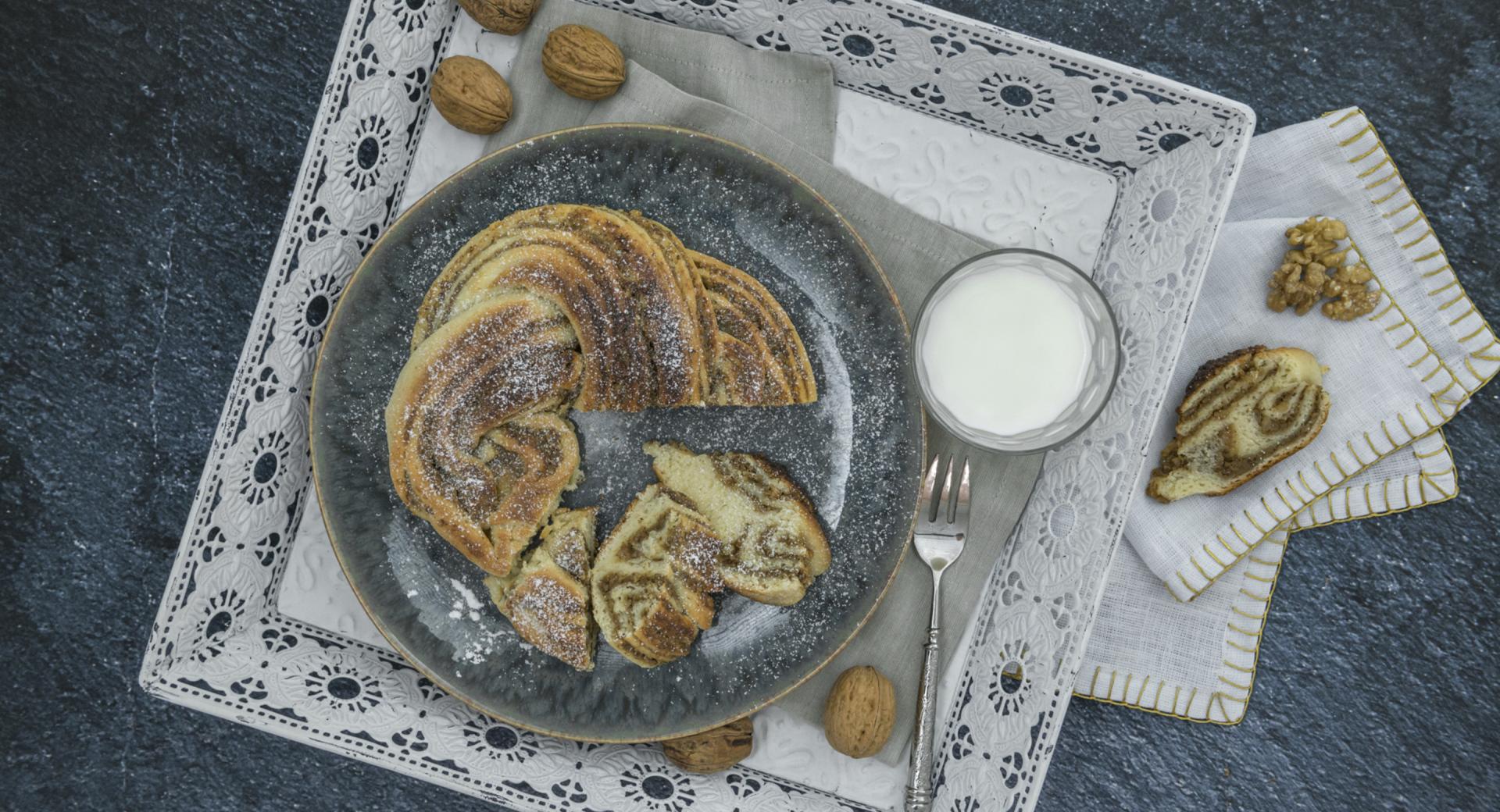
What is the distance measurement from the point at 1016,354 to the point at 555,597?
91 centimetres

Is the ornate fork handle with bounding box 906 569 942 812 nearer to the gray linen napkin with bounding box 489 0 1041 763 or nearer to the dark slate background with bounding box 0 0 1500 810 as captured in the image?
the gray linen napkin with bounding box 489 0 1041 763

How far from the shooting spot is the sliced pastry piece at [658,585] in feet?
5.37

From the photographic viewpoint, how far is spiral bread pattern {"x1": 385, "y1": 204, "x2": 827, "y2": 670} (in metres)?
1.59

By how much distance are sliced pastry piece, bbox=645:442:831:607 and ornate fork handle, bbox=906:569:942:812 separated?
0.25 m

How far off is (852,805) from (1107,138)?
53.8 inches

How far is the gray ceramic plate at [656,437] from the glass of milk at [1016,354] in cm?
9

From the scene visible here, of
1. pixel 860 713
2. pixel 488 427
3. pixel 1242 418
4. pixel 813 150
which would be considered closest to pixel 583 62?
pixel 813 150

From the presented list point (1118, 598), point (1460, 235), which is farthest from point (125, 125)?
point (1460, 235)

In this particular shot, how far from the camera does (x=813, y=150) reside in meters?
1.79

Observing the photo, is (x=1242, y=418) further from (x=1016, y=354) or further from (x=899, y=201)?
(x=899, y=201)

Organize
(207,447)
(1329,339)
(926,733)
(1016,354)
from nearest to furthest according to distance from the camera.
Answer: (1016,354), (926,733), (1329,339), (207,447)

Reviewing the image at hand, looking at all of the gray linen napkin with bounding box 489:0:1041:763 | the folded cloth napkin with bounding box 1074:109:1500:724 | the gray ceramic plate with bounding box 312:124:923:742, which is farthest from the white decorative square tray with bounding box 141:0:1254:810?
the folded cloth napkin with bounding box 1074:109:1500:724

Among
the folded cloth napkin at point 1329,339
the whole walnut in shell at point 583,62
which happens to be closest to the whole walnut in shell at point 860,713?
the folded cloth napkin at point 1329,339

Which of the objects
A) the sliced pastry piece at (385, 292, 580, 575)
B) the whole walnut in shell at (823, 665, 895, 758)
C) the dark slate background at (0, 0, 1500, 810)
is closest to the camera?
the sliced pastry piece at (385, 292, 580, 575)
